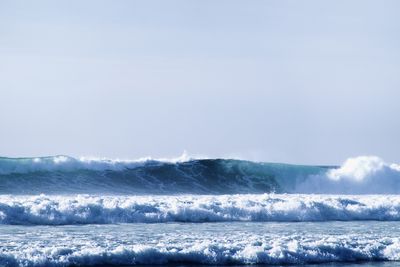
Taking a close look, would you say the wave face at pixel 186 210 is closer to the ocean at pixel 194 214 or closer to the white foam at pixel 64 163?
the ocean at pixel 194 214

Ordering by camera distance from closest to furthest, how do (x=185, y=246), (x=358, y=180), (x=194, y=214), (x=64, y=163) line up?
(x=185, y=246) → (x=194, y=214) → (x=64, y=163) → (x=358, y=180)

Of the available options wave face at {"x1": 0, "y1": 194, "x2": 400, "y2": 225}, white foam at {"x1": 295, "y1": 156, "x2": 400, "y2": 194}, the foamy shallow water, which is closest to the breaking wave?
the foamy shallow water

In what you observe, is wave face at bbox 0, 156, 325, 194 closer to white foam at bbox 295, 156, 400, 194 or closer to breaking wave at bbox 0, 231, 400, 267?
white foam at bbox 295, 156, 400, 194

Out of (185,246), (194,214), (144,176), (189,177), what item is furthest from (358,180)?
(185,246)

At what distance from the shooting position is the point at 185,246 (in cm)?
1449

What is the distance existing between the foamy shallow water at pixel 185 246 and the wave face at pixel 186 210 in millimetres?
1233

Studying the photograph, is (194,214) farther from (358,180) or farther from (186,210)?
(358,180)

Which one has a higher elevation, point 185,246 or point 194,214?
point 194,214

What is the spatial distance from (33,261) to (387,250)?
6.68 meters

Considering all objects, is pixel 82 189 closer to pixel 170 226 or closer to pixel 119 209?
pixel 119 209

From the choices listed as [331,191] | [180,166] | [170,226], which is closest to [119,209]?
[170,226]

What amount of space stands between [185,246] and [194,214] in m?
6.20

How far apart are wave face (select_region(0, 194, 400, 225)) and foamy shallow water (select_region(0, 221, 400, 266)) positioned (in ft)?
4.05

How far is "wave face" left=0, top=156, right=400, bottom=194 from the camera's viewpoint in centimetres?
2844
